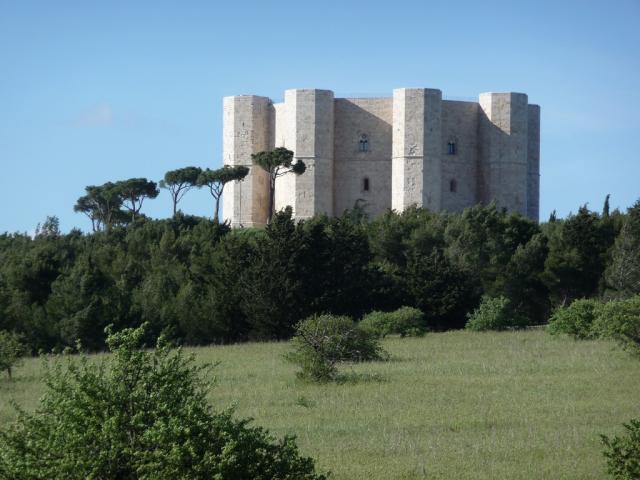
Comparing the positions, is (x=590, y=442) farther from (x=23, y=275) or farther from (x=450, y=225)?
(x=450, y=225)

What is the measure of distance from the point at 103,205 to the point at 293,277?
75.4ft

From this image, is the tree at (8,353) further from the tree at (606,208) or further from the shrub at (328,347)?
the tree at (606,208)

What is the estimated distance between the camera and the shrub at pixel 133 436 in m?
5.95

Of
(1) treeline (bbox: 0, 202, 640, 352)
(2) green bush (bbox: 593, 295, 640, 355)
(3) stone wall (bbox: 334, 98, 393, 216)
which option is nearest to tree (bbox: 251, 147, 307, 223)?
(3) stone wall (bbox: 334, 98, 393, 216)

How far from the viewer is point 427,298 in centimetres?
2652

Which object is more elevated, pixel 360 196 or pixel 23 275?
pixel 360 196

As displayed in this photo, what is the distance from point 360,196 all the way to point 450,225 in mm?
12606

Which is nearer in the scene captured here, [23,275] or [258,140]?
[23,275]

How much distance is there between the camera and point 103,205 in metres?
46.3

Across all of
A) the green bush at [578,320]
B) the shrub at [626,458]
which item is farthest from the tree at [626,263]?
the shrub at [626,458]

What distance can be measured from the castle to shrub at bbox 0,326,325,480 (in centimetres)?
3745

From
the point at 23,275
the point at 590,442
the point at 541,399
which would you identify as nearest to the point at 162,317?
the point at 23,275

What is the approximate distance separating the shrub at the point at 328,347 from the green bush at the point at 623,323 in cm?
351

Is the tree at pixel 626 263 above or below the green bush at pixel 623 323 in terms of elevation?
above
